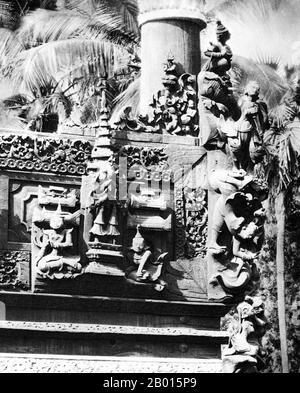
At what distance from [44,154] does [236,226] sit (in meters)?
2.49

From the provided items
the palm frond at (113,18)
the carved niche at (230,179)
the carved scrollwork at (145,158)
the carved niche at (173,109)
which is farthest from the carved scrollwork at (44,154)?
the palm frond at (113,18)

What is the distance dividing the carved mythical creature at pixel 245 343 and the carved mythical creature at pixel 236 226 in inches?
22.2

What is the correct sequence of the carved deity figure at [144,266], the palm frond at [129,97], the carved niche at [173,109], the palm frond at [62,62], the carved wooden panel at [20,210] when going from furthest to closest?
the palm frond at [62,62] → the palm frond at [129,97] → the carved niche at [173,109] → the carved deity figure at [144,266] → the carved wooden panel at [20,210]

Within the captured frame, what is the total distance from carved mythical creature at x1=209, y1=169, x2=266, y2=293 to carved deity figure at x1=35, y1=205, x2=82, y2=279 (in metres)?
1.95

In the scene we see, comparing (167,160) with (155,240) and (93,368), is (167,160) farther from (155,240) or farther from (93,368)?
(93,368)

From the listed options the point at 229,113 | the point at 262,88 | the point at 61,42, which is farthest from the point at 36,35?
the point at 229,113

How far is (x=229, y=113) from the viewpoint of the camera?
28.3 metres

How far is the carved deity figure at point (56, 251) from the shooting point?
87.7 ft

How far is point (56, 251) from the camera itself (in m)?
26.8

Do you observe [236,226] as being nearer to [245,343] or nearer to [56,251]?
[245,343]

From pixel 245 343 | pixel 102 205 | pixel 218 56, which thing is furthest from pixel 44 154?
pixel 245 343

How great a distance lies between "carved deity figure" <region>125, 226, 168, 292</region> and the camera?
89.6 feet

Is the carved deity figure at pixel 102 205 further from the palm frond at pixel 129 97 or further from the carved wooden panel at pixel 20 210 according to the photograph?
the palm frond at pixel 129 97

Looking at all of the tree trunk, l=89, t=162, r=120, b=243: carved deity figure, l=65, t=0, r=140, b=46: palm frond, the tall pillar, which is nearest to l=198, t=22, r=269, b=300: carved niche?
the tall pillar
